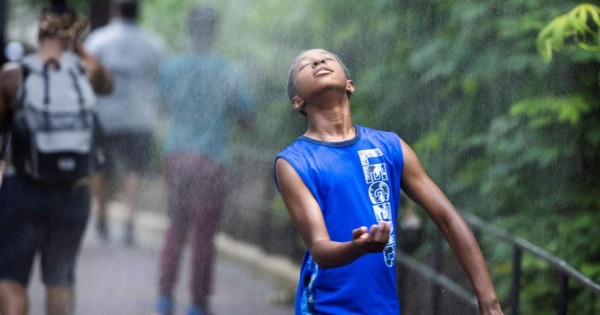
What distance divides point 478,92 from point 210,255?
191cm

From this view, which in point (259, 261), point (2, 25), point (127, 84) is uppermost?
point (2, 25)

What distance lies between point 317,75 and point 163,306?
4.17 m

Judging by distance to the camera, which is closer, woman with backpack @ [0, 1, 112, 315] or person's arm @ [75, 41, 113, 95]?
woman with backpack @ [0, 1, 112, 315]

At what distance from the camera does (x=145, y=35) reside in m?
10.5

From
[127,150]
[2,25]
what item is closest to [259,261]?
[127,150]

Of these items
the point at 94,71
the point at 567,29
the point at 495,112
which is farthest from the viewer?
the point at 495,112

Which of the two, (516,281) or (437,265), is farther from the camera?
(437,265)

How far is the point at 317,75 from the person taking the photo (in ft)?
13.0

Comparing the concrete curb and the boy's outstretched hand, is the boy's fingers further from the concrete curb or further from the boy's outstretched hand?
the concrete curb

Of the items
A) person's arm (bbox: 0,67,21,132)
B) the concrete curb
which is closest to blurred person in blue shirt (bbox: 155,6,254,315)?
the concrete curb

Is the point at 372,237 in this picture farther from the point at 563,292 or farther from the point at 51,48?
the point at 51,48

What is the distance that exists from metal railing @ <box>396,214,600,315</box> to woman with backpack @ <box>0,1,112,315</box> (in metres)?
1.80

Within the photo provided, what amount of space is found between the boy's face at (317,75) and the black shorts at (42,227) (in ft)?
8.02

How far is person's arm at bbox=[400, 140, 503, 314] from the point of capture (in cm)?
391
